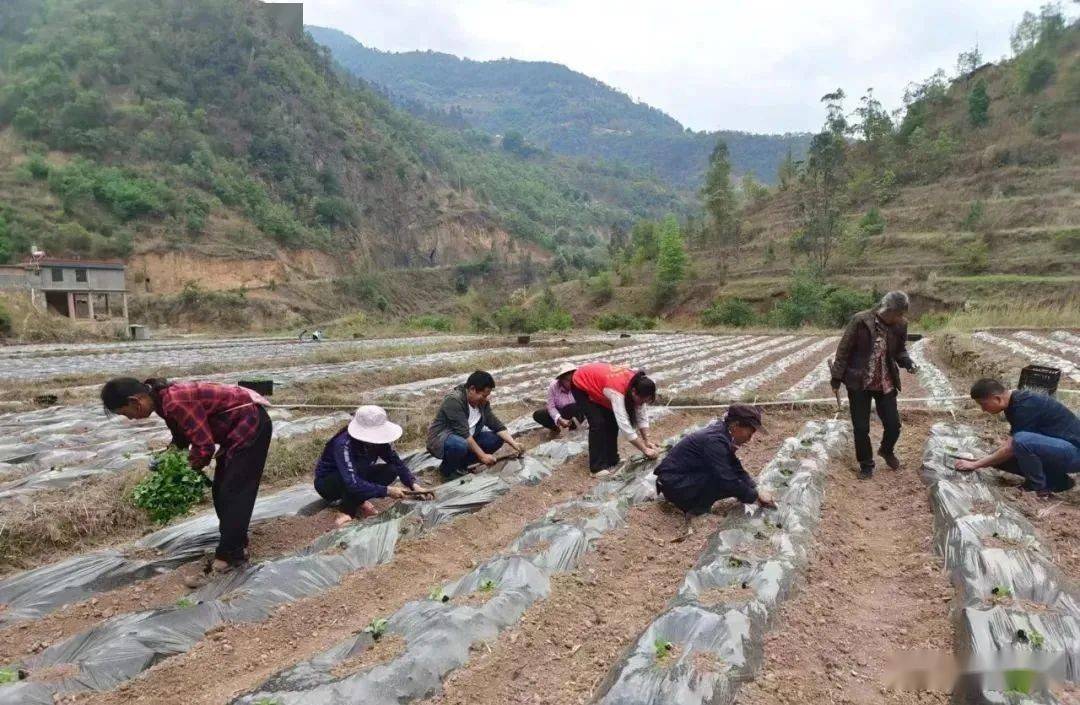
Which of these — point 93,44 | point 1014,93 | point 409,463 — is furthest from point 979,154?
point 93,44

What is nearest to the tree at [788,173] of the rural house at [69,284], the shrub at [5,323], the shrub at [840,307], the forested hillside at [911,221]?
the forested hillside at [911,221]

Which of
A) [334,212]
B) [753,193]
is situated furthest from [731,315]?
[334,212]

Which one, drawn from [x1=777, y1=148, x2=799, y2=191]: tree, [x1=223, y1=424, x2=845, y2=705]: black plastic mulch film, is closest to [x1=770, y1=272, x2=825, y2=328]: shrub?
[x1=777, y1=148, x2=799, y2=191]: tree

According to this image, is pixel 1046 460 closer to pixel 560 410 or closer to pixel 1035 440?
pixel 1035 440

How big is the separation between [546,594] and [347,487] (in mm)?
1982

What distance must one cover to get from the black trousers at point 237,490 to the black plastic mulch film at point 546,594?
1.36 metres

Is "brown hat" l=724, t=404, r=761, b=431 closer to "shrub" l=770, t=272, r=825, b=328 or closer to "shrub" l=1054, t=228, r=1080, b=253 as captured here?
"shrub" l=770, t=272, r=825, b=328

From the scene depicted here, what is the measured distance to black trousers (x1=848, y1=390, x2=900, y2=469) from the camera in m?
5.61

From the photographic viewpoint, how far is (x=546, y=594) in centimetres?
362

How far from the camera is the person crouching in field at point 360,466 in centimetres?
489

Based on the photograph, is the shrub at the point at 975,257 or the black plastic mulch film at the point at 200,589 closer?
the black plastic mulch film at the point at 200,589

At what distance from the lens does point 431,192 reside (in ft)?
225

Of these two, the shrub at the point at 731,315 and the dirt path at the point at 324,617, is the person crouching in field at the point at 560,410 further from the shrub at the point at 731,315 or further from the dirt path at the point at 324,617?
the shrub at the point at 731,315

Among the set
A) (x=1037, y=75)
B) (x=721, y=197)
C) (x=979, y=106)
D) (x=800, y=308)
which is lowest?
(x=800, y=308)
